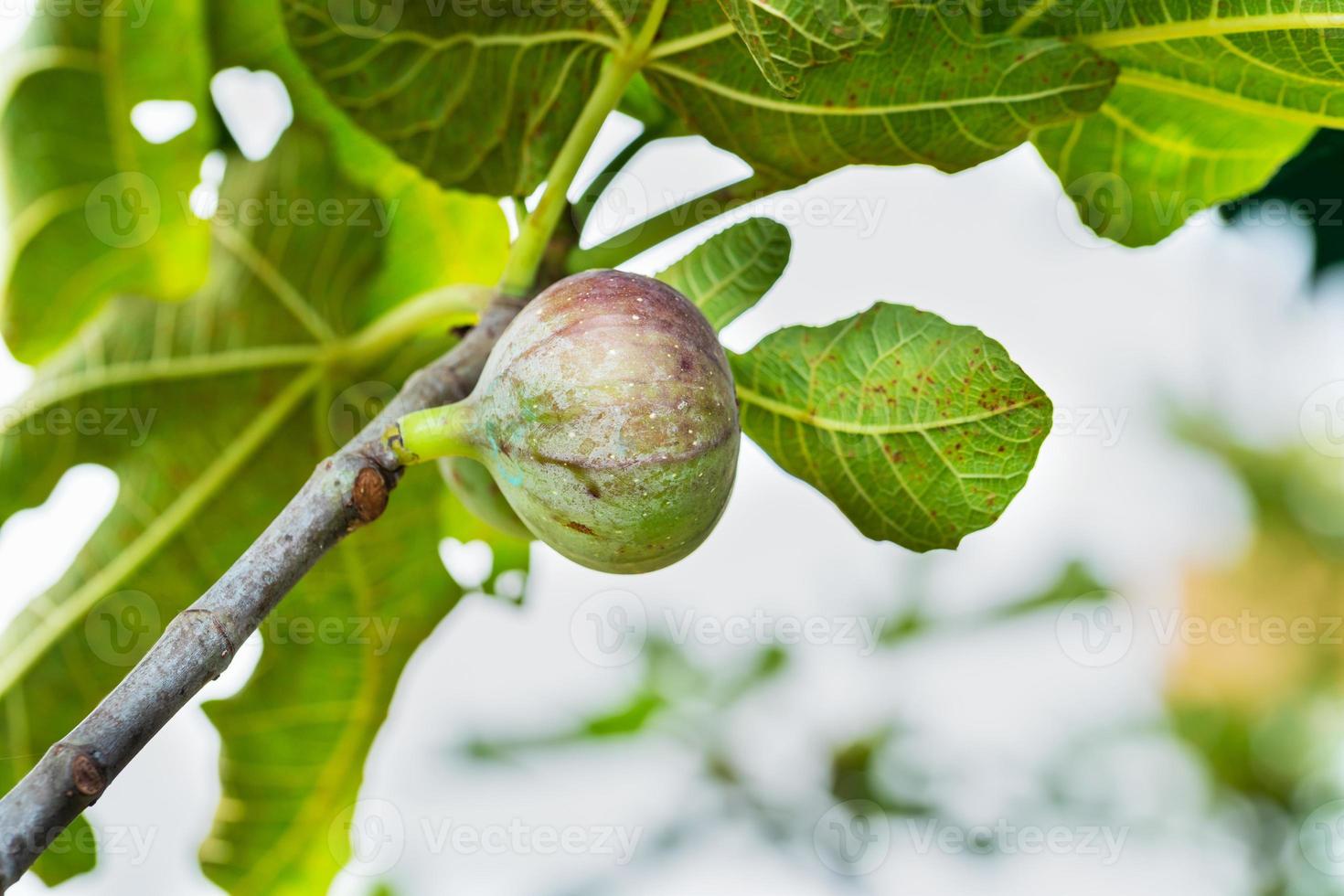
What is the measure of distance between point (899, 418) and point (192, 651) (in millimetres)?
656

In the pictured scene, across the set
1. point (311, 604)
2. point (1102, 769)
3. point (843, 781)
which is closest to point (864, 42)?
point (311, 604)

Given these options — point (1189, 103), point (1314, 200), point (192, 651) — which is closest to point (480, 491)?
point (192, 651)

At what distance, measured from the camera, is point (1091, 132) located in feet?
4.47

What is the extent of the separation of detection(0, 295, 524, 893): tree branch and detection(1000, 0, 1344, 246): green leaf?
0.73m

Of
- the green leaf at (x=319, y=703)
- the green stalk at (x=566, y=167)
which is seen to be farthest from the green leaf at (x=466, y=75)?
the green leaf at (x=319, y=703)

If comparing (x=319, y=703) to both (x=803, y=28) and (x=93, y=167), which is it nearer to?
(x=93, y=167)

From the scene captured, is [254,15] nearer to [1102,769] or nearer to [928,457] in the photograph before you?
[928,457]

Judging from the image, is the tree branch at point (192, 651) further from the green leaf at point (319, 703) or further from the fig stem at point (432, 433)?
the green leaf at point (319, 703)

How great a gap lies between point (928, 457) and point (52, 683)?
3.83 ft

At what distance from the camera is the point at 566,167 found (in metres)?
1.19

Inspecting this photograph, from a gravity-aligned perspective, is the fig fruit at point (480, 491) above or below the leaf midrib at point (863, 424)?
below

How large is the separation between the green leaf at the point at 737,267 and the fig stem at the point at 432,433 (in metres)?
0.37

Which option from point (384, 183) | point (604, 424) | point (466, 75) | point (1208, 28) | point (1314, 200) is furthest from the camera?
point (384, 183)

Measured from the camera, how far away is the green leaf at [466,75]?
1152mm
